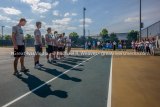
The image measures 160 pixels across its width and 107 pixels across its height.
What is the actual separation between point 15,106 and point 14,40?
4708 mm

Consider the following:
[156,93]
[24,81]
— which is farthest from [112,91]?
[24,81]

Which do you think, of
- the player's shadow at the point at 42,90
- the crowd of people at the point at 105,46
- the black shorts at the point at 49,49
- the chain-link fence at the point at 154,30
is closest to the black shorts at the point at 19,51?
the player's shadow at the point at 42,90

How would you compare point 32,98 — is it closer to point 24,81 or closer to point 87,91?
point 87,91

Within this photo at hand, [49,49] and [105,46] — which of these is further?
[105,46]

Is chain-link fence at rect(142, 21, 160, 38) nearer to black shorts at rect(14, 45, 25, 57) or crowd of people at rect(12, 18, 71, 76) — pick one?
crowd of people at rect(12, 18, 71, 76)

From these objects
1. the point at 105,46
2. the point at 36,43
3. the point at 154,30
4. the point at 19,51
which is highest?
the point at 154,30

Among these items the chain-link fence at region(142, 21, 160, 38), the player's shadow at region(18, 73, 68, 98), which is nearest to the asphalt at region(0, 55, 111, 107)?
the player's shadow at region(18, 73, 68, 98)

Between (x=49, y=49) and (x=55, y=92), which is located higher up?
(x=49, y=49)

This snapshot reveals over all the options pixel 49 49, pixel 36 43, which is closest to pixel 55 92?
pixel 36 43

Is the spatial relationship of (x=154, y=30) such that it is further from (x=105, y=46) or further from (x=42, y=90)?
(x=42, y=90)

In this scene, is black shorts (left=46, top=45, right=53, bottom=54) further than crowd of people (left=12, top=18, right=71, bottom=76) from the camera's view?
Yes

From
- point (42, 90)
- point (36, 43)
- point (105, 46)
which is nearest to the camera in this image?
point (42, 90)

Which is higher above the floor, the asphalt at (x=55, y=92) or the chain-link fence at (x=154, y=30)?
the chain-link fence at (x=154, y=30)

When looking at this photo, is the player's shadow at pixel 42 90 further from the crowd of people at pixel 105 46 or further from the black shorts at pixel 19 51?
the crowd of people at pixel 105 46
